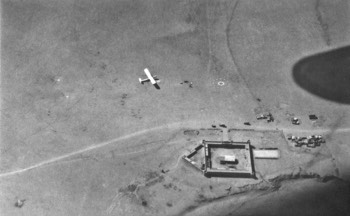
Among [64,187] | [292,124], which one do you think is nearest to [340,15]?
[292,124]

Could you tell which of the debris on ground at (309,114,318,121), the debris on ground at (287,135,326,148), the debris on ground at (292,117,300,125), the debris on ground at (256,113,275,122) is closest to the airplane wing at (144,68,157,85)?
the debris on ground at (256,113,275,122)

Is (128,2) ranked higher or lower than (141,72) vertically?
higher

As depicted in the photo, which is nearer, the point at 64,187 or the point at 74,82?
the point at 64,187

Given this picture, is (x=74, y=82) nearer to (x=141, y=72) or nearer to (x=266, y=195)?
(x=141, y=72)

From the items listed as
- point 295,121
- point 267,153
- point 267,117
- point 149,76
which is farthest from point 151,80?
point 295,121

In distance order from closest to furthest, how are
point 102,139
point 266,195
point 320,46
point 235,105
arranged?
point 266,195, point 102,139, point 235,105, point 320,46

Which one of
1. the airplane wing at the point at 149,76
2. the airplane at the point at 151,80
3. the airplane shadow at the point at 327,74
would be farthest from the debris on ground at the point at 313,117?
the airplane wing at the point at 149,76
